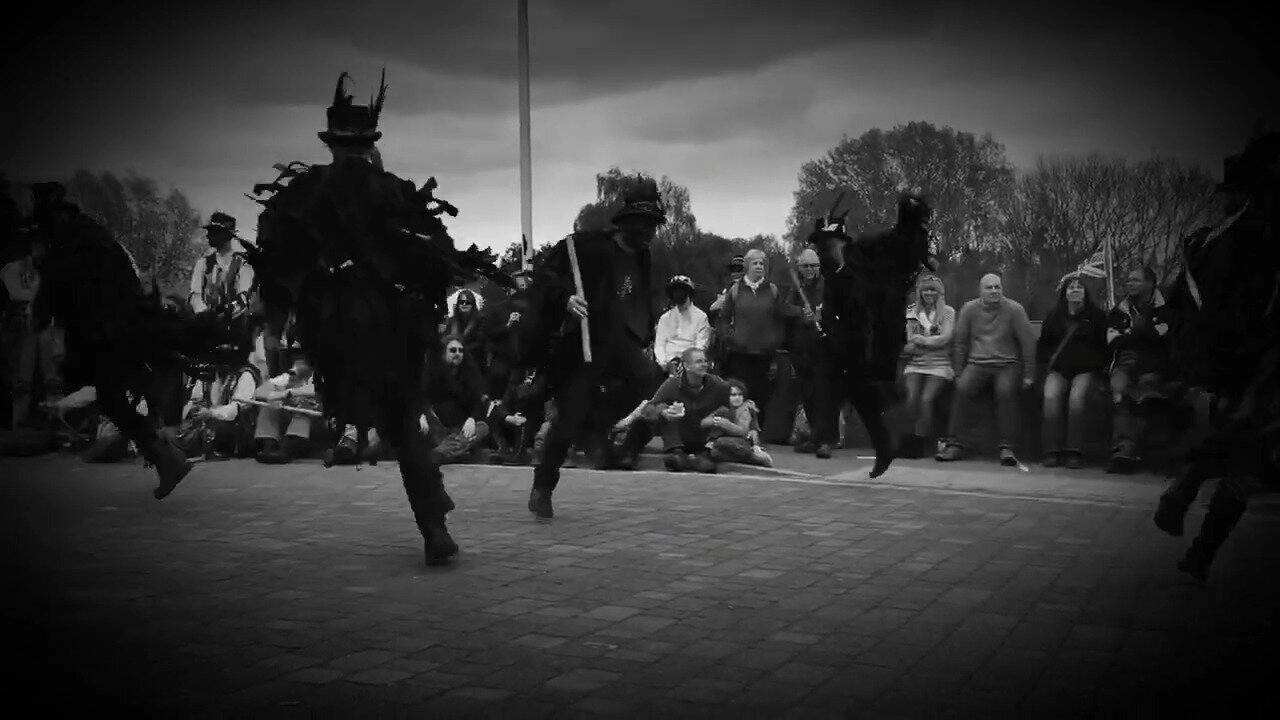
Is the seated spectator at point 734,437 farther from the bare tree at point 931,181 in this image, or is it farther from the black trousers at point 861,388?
the bare tree at point 931,181

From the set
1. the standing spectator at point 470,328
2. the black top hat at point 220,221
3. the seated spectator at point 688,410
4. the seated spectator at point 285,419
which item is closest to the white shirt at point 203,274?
the black top hat at point 220,221

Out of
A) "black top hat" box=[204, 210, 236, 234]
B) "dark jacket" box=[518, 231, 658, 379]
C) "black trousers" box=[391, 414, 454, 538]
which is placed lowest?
"black trousers" box=[391, 414, 454, 538]

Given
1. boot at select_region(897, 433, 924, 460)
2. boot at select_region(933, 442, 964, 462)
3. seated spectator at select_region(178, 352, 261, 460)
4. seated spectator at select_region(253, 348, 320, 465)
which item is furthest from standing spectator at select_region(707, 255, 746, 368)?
seated spectator at select_region(178, 352, 261, 460)

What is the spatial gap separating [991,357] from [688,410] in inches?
127

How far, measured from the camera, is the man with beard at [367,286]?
642 centimetres

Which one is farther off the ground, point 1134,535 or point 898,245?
point 898,245

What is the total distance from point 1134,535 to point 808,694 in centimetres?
434

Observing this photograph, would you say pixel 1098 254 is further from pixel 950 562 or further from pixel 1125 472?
pixel 950 562

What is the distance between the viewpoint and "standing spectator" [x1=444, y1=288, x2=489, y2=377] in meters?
13.8

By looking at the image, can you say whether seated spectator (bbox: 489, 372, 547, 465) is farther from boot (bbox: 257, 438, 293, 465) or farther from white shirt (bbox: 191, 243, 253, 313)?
white shirt (bbox: 191, 243, 253, 313)

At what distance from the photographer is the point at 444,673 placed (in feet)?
14.8

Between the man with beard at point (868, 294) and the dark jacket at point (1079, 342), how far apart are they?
4.86 m

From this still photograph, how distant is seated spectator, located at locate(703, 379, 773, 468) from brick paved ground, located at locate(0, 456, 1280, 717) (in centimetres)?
219

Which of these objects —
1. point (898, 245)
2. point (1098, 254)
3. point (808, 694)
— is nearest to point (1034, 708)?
point (808, 694)
